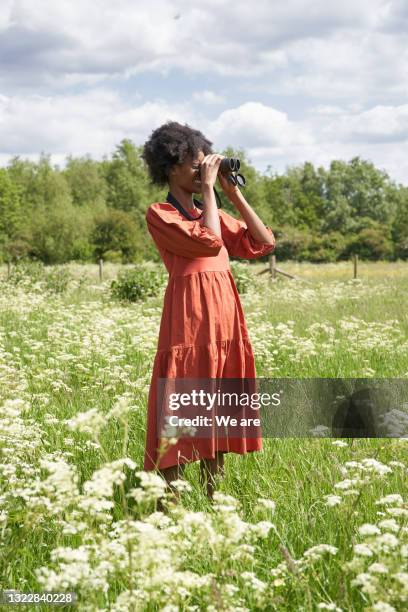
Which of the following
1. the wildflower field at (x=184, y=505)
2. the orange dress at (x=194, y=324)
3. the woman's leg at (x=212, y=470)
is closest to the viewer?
the wildflower field at (x=184, y=505)

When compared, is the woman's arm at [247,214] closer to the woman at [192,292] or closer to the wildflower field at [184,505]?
the woman at [192,292]

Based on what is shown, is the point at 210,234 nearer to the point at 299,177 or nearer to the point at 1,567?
the point at 1,567

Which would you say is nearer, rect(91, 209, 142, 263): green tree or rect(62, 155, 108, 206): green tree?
rect(91, 209, 142, 263): green tree

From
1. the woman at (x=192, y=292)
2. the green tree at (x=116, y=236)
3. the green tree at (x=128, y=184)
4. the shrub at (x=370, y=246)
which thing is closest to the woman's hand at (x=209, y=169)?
the woman at (x=192, y=292)

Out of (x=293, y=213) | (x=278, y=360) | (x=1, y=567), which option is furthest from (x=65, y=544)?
(x=293, y=213)

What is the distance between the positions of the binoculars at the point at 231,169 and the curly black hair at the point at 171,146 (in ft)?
0.42

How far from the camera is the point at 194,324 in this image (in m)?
3.21

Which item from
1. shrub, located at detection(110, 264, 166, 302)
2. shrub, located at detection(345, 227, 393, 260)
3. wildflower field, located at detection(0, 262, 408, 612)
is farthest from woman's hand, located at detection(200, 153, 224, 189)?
shrub, located at detection(345, 227, 393, 260)

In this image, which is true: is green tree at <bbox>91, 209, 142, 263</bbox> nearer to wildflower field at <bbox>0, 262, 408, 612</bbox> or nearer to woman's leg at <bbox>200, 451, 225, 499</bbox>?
wildflower field at <bbox>0, 262, 408, 612</bbox>

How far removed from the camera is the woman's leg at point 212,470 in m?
3.28

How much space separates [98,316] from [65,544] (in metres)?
5.65

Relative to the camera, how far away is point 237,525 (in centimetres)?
180

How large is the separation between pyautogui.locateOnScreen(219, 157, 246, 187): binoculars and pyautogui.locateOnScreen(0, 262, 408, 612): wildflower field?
1.15m

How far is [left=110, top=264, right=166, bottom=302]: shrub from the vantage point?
12.4m
